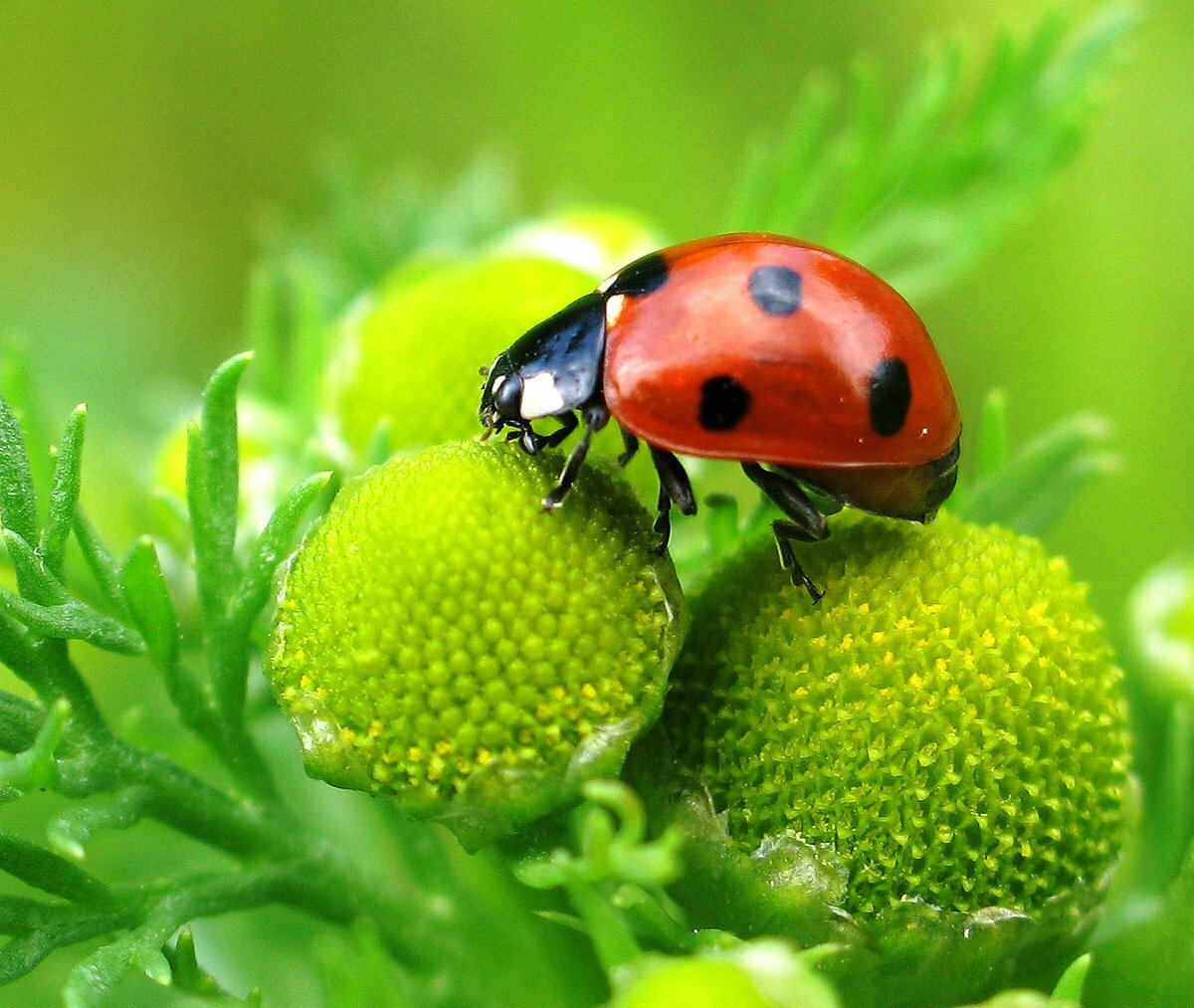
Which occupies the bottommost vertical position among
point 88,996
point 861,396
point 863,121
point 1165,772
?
point 1165,772

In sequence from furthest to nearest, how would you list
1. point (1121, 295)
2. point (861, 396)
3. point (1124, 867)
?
1. point (1121, 295)
2. point (1124, 867)
3. point (861, 396)

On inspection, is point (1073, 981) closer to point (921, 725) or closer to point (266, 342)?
point (921, 725)

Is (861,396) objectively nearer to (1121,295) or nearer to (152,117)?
(1121,295)

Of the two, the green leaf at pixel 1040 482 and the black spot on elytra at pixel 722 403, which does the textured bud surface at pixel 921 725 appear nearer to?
the black spot on elytra at pixel 722 403

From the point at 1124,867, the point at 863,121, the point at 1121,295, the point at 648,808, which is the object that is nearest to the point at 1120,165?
the point at 1121,295

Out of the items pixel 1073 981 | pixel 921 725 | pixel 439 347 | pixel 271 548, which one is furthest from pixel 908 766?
pixel 439 347

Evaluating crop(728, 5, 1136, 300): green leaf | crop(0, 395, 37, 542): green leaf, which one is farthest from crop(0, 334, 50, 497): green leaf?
crop(728, 5, 1136, 300): green leaf

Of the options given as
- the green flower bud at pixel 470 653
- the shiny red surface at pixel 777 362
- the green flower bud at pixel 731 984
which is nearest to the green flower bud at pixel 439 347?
the shiny red surface at pixel 777 362
